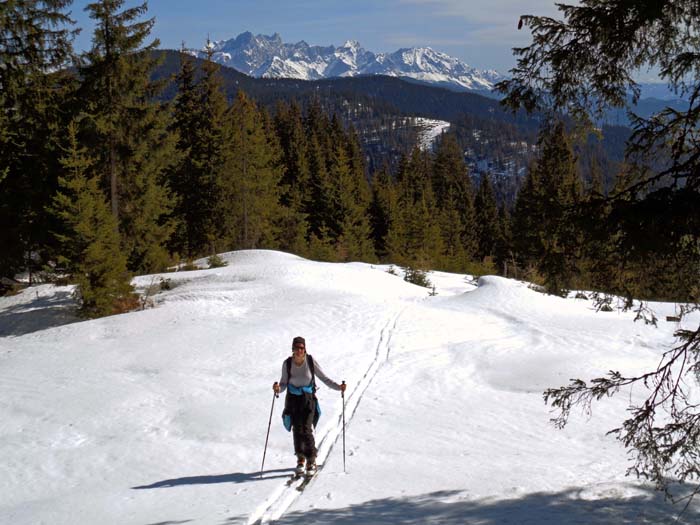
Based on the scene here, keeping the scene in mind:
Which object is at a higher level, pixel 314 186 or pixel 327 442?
pixel 314 186

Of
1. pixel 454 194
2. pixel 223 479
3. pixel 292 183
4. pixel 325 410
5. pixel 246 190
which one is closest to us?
pixel 223 479

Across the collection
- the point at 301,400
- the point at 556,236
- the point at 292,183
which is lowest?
the point at 301,400

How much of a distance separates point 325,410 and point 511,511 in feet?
16.7

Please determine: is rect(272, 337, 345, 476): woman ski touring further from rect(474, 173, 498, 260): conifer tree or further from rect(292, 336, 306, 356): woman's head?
rect(474, 173, 498, 260): conifer tree

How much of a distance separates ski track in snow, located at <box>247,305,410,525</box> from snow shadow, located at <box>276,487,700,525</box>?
25cm

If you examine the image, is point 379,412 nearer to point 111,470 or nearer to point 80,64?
point 111,470

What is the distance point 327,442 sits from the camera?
960 centimetres

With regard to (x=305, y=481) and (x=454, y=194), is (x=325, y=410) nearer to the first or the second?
(x=305, y=481)

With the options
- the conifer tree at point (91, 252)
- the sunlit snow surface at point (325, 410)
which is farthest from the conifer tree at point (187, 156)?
the conifer tree at point (91, 252)

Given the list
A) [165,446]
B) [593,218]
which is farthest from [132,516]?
[593,218]

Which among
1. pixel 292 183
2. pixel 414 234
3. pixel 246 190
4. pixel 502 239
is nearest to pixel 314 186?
pixel 292 183

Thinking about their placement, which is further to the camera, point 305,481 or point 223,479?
point 223,479

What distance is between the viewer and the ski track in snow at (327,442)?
6746 mm

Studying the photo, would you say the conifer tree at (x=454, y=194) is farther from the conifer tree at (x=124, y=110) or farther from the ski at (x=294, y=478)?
the ski at (x=294, y=478)
